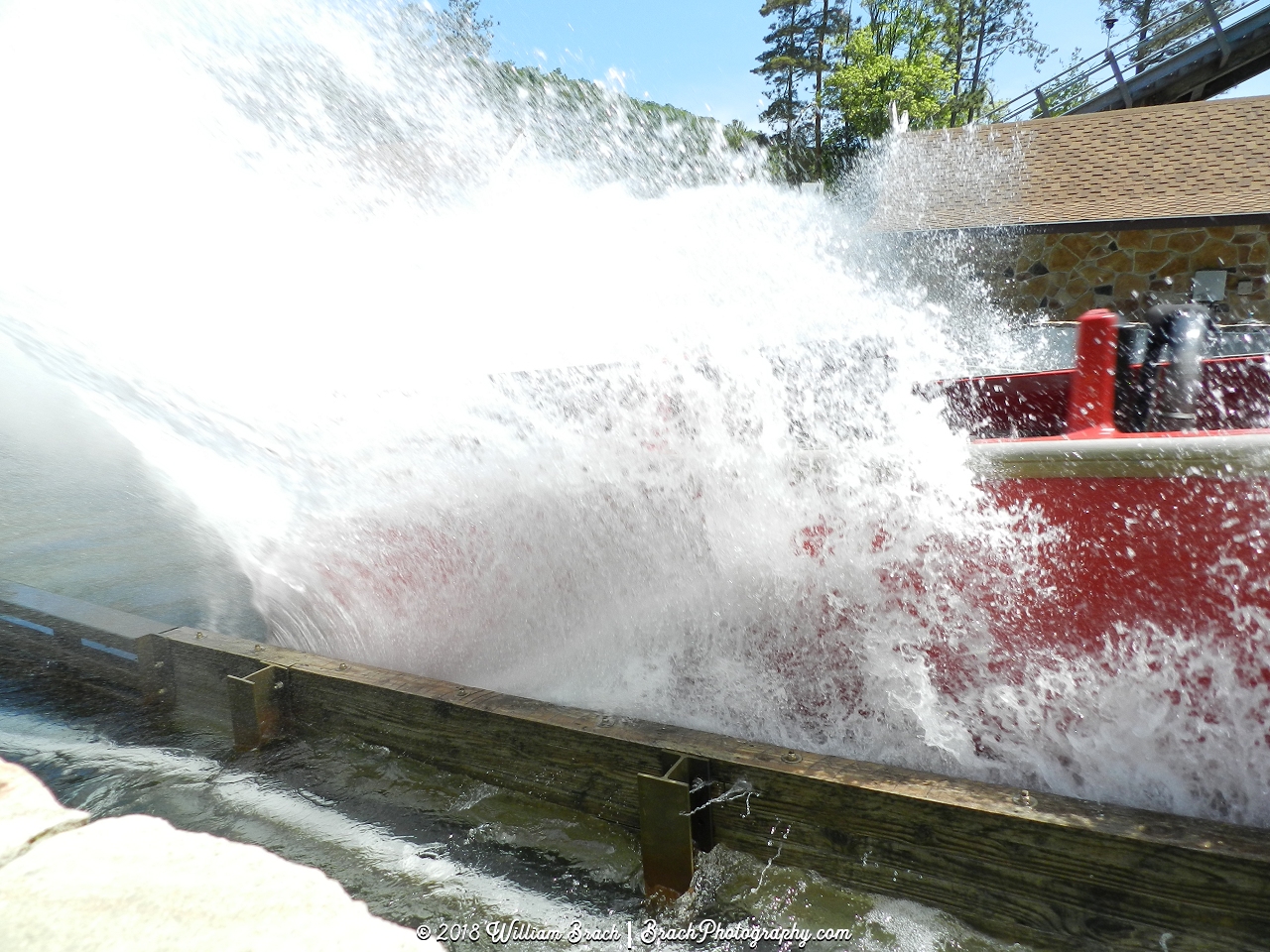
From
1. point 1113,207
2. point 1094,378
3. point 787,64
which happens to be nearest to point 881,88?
point 787,64

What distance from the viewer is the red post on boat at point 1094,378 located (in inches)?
99.1

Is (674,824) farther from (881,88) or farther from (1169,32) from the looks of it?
(881,88)

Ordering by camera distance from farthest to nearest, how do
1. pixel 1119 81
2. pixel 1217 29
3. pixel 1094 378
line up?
1. pixel 1119 81
2. pixel 1217 29
3. pixel 1094 378

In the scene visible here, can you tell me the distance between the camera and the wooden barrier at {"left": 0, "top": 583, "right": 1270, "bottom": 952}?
168 cm

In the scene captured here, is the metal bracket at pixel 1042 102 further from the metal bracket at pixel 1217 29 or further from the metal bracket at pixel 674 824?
the metal bracket at pixel 674 824

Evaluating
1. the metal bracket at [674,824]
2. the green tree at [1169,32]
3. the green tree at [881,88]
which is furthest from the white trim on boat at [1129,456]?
the green tree at [881,88]

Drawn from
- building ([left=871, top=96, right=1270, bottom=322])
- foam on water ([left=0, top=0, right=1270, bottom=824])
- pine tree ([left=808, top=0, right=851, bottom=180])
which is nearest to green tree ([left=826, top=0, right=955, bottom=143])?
pine tree ([left=808, top=0, right=851, bottom=180])

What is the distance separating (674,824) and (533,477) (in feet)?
4.69

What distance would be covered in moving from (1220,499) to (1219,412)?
3.37ft

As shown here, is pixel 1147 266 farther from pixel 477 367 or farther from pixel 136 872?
pixel 136 872

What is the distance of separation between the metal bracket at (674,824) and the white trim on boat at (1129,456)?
1.21 m

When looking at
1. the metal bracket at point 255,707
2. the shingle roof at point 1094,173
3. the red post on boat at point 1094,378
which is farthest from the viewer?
the shingle roof at point 1094,173

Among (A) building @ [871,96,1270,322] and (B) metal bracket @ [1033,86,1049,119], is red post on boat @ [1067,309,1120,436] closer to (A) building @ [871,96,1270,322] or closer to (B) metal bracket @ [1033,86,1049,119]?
(A) building @ [871,96,1270,322]

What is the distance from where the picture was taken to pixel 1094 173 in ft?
42.3
